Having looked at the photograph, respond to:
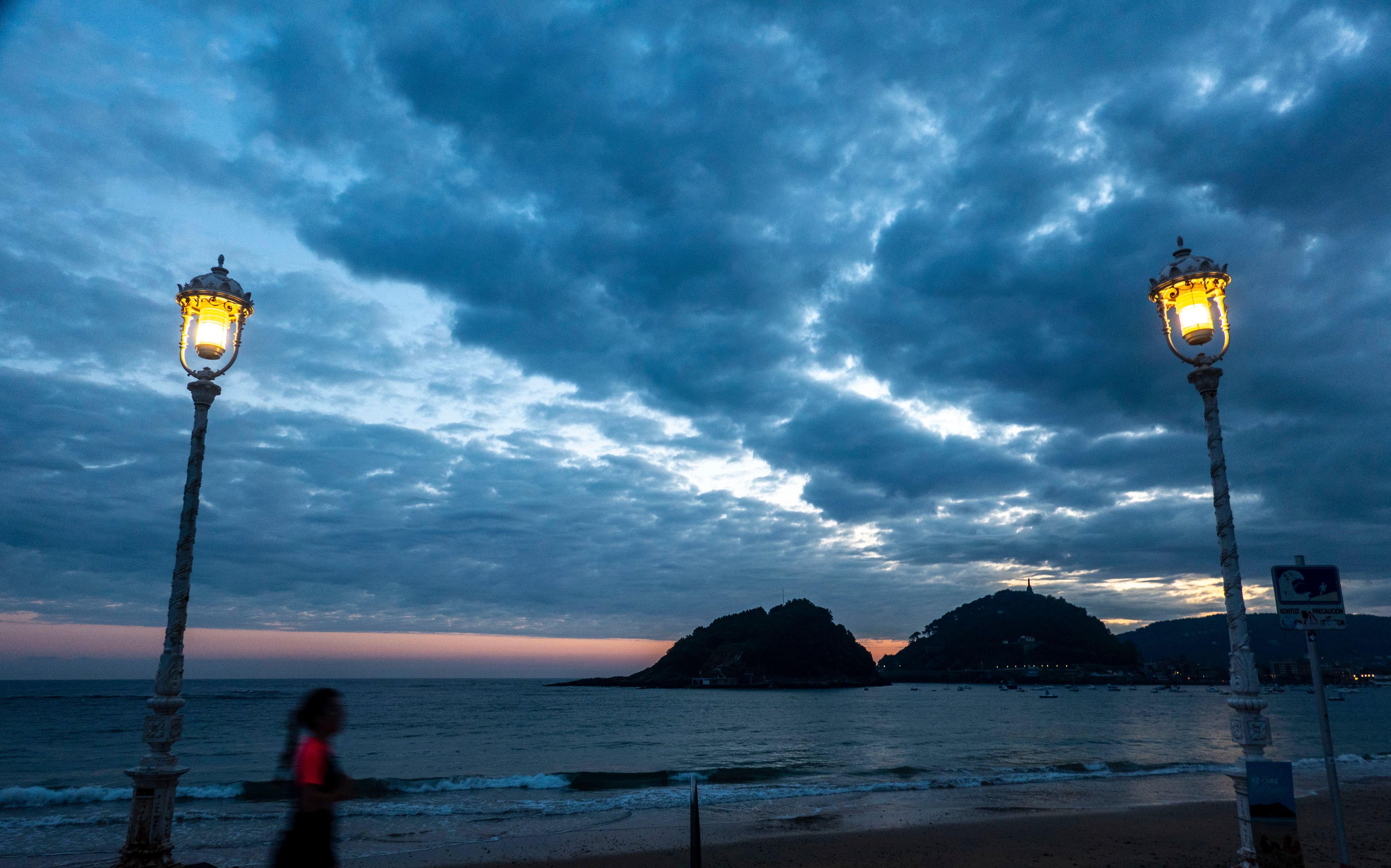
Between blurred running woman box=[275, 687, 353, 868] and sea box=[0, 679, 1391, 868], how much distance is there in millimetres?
5775

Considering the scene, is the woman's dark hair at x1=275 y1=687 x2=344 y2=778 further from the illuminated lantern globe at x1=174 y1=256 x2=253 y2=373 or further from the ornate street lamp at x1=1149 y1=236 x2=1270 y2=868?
the ornate street lamp at x1=1149 y1=236 x2=1270 y2=868

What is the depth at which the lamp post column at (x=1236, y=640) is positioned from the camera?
6617mm

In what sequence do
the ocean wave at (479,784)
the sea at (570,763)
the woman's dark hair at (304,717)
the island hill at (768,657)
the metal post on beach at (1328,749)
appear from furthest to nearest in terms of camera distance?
the island hill at (768,657)
the ocean wave at (479,784)
the sea at (570,763)
the metal post on beach at (1328,749)
the woman's dark hair at (304,717)

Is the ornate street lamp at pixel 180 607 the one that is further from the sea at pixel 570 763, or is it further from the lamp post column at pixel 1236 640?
the lamp post column at pixel 1236 640

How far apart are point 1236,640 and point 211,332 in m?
12.0

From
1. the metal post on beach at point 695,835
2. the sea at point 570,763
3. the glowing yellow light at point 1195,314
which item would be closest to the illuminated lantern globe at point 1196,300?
the glowing yellow light at point 1195,314

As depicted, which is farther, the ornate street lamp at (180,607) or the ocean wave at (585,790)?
the ocean wave at (585,790)

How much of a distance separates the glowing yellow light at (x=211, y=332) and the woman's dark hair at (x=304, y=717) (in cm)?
575

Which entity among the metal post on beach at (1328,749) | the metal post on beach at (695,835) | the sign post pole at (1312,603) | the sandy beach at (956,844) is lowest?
the sandy beach at (956,844)

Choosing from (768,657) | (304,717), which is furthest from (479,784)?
(768,657)

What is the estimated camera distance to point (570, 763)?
3008 centimetres

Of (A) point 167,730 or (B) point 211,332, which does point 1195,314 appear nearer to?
(B) point 211,332

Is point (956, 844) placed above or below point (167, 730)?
below

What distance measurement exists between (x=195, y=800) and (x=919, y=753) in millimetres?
29660
